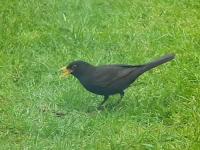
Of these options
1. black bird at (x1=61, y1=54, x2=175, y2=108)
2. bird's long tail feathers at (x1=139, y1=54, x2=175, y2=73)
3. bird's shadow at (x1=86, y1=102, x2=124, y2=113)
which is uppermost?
bird's long tail feathers at (x1=139, y1=54, x2=175, y2=73)

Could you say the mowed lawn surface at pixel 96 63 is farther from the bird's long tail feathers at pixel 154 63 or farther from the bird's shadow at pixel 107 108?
the bird's long tail feathers at pixel 154 63

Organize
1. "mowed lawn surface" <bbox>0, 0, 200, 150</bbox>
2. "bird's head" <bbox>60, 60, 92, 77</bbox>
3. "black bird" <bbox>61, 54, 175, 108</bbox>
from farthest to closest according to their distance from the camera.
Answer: "bird's head" <bbox>60, 60, 92, 77</bbox>
"black bird" <bbox>61, 54, 175, 108</bbox>
"mowed lawn surface" <bbox>0, 0, 200, 150</bbox>

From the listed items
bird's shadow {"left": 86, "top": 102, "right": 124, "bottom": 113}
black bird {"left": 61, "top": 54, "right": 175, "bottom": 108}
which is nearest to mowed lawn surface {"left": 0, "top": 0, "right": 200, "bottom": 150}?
bird's shadow {"left": 86, "top": 102, "right": 124, "bottom": 113}

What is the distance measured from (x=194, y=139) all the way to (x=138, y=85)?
4.63 ft

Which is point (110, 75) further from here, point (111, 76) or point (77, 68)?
point (77, 68)

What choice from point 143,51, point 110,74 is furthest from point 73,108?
point 143,51

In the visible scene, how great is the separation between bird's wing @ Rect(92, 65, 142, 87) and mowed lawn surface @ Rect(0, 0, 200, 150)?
27cm

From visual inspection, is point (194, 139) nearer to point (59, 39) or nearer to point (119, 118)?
point (119, 118)

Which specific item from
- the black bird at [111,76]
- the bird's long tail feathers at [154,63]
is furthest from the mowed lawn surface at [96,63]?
the bird's long tail feathers at [154,63]

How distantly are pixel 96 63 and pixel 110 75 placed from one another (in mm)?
1010

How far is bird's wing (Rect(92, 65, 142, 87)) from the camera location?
6.34 m

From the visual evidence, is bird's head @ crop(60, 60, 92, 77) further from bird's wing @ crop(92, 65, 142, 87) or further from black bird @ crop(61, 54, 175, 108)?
bird's wing @ crop(92, 65, 142, 87)

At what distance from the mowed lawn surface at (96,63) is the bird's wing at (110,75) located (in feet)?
0.88

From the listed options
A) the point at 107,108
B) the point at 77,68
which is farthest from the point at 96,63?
→ the point at 107,108
